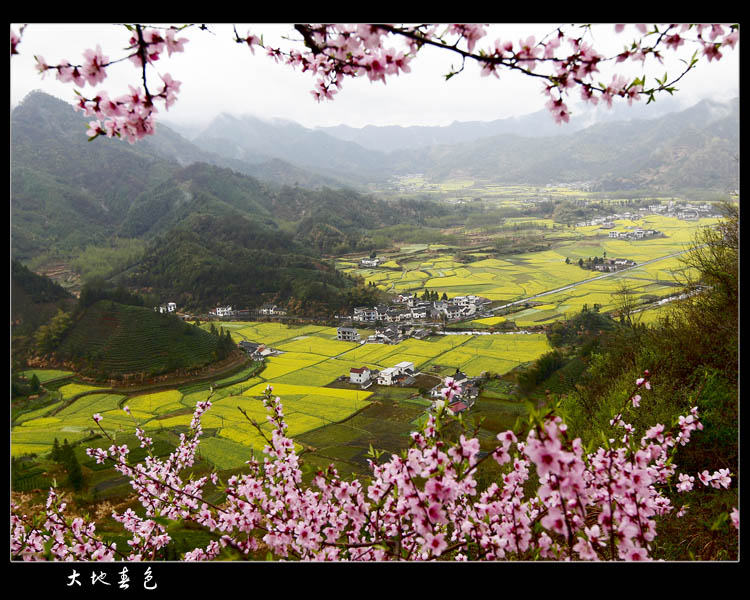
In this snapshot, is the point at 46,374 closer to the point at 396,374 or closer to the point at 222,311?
the point at 222,311

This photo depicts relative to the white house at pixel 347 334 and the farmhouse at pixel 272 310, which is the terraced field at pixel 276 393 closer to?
the white house at pixel 347 334

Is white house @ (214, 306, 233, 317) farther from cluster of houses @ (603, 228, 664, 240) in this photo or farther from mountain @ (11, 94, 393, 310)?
cluster of houses @ (603, 228, 664, 240)

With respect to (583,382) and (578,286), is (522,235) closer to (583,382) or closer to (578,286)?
(578,286)

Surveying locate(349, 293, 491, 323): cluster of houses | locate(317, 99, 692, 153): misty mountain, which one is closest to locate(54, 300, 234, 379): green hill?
locate(349, 293, 491, 323): cluster of houses

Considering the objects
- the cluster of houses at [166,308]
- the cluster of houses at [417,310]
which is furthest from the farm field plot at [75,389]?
the cluster of houses at [417,310]

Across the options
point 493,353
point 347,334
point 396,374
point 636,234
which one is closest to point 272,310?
point 347,334
